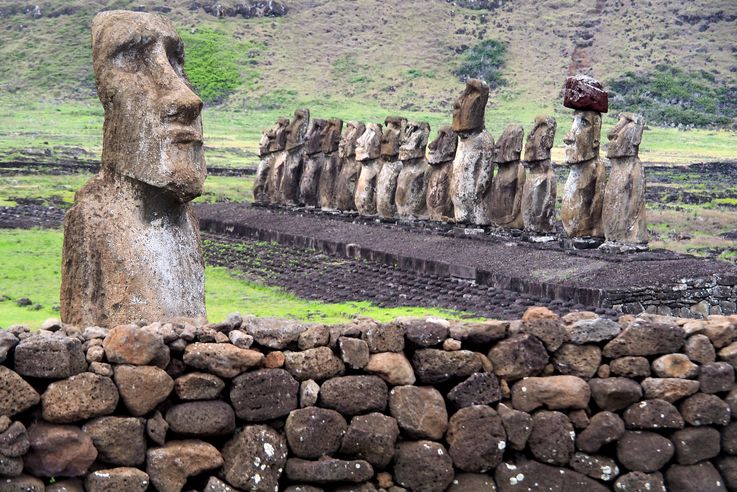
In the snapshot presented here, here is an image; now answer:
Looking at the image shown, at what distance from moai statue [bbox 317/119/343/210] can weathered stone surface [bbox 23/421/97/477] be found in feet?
64.0

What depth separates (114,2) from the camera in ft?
255

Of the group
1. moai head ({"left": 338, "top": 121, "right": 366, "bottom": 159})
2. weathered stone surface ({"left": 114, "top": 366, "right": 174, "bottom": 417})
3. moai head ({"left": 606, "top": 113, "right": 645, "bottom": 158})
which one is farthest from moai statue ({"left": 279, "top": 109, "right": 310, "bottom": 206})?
weathered stone surface ({"left": 114, "top": 366, "right": 174, "bottom": 417})

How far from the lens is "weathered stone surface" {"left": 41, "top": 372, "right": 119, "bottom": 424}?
6113 millimetres

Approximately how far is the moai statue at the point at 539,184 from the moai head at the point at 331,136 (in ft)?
25.3

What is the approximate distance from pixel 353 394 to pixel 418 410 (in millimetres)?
378

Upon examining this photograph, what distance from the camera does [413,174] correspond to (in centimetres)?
2297

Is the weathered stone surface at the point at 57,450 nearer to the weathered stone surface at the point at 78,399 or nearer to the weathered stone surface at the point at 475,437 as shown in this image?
the weathered stone surface at the point at 78,399

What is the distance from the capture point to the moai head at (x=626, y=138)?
1798cm

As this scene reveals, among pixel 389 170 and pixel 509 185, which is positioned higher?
pixel 509 185

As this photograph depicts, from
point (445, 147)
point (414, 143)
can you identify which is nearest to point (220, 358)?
point (445, 147)

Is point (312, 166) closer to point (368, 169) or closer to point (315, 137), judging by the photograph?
point (315, 137)

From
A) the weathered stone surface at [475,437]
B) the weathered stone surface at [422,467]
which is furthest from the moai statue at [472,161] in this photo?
the weathered stone surface at [422,467]

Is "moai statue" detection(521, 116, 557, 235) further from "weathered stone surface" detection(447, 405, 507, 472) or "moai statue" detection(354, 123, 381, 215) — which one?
"weathered stone surface" detection(447, 405, 507, 472)

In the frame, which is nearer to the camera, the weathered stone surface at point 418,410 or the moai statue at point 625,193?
the weathered stone surface at point 418,410
